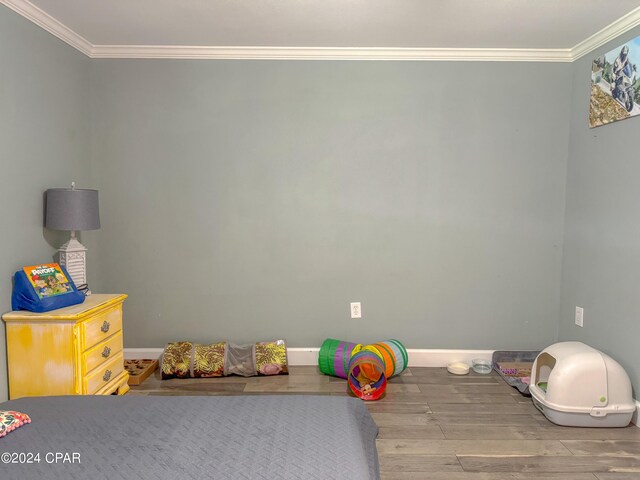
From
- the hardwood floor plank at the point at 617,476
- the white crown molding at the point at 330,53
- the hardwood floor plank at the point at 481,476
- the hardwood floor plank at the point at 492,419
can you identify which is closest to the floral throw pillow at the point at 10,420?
the hardwood floor plank at the point at 481,476

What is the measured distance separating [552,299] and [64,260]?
344cm

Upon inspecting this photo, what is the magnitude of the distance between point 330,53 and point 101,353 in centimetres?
255

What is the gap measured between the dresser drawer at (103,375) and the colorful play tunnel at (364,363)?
1.35 meters

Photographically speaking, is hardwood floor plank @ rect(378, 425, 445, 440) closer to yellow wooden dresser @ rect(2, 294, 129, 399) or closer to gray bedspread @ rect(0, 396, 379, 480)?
gray bedspread @ rect(0, 396, 379, 480)

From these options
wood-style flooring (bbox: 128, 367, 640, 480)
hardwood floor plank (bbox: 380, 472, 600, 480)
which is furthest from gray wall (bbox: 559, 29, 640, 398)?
hardwood floor plank (bbox: 380, 472, 600, 480)

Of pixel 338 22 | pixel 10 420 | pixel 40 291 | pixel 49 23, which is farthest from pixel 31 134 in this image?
pixel 338 22

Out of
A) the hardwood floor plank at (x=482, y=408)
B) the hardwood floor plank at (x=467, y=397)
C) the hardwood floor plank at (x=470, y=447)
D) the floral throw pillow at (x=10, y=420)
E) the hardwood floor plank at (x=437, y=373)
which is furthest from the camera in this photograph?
the hardwood floor plank at (x=437, y=373)

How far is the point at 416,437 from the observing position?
2.67 meters

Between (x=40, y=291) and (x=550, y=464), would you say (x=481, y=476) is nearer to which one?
(x=550, y=464)

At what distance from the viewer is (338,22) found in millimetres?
3064

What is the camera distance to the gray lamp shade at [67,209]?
2875 millimetres

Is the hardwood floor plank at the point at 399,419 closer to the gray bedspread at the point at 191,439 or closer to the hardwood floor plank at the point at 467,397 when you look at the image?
the hardwood floor plank at the point at 467,397

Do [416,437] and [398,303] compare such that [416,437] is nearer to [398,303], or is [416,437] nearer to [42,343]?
[398,303]

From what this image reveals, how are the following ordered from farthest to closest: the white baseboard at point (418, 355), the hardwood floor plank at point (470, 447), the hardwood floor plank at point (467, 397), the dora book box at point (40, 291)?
the white baseboard at point (418, 355)
the hardwood floor plank at point (467, 397)
the dora book box at point (40, 291)
the hardwood floor plank at point (470, 447)
